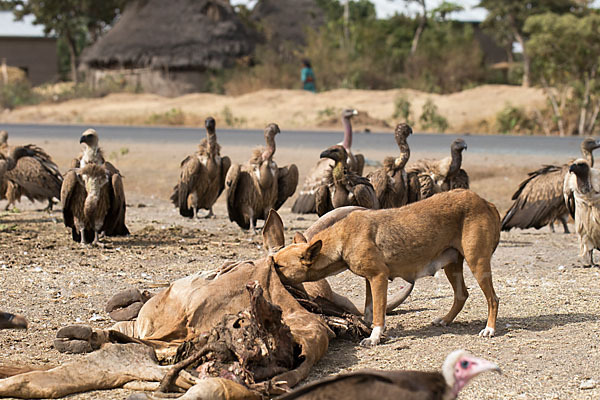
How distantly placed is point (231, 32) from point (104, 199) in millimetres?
32631

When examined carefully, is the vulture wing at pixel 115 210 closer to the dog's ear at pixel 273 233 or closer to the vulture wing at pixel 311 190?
the vulture wing at pixel 311 190

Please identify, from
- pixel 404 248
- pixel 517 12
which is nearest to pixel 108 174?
pixel 404 248

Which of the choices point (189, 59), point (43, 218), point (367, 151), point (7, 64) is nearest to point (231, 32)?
point (189, 59)

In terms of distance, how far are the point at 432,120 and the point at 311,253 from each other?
2199 cm

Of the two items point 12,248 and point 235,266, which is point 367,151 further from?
point 235,266

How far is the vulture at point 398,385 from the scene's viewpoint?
344 centimetres

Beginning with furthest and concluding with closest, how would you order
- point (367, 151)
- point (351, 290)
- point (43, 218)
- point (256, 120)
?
point (256, 120) < point (367, 151) < point (43, 218) < point (351, 290)

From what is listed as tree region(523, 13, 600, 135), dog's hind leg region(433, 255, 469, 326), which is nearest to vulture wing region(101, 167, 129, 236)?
dog's hind leg region(433, 255, 469, 326)

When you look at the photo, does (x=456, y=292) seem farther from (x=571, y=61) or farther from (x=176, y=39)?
(x=176, y=39)

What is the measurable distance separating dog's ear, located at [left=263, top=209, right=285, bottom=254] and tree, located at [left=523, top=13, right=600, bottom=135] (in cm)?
1962

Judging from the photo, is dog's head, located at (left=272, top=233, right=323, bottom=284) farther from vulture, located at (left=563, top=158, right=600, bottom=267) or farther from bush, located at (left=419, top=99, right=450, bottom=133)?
bush, located at (left=419, top=99, right=450, bottom=133)

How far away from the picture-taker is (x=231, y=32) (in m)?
41.6

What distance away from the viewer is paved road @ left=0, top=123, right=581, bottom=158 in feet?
64.0

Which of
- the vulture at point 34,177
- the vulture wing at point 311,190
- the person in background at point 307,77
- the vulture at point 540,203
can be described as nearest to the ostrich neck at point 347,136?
the vulture wing at point 311,190
